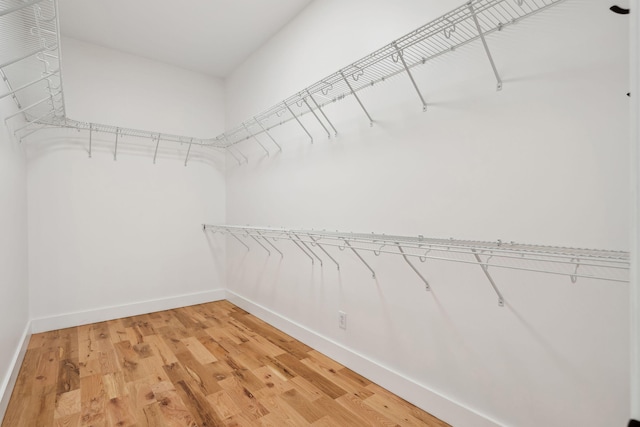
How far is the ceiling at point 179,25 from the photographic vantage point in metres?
2.23

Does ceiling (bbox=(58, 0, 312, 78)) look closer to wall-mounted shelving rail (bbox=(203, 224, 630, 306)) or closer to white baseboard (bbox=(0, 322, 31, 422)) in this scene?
wall-mounted shelving rail (bbox=(203, 224, 630, 306))

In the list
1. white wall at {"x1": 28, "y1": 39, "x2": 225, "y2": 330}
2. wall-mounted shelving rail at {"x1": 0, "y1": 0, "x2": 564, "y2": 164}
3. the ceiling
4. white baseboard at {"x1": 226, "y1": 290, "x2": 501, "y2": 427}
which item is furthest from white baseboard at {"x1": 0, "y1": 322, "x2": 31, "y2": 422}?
the ceiling

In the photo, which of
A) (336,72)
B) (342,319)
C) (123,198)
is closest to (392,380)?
(342,319)

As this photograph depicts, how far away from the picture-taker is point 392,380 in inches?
64.7

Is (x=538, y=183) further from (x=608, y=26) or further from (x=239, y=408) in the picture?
(x=239, y=408)

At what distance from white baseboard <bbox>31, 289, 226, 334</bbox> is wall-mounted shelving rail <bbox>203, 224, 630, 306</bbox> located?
1.40m

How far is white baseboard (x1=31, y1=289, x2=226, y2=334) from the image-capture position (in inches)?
98.4

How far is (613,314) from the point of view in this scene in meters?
1.00

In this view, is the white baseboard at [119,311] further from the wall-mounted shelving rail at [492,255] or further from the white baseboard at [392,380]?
the wall-mounted shelving rail at [492,255]

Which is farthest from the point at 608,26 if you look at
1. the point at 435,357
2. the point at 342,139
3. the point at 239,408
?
the point at 239,408

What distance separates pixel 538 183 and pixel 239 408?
1640 mm

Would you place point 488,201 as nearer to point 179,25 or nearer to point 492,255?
point 492,255

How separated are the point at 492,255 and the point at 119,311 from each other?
302 centimetres

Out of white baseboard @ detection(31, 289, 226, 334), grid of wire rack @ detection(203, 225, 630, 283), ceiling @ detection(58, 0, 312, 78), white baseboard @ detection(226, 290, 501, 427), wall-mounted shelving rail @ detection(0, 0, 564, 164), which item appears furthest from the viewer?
white baseboard @ detection(31, 289, 226, 334)
